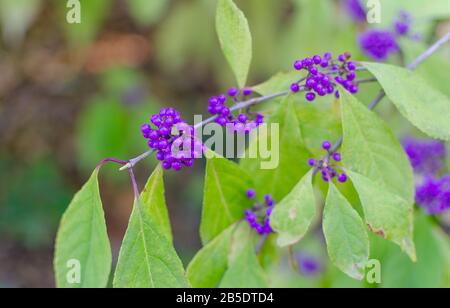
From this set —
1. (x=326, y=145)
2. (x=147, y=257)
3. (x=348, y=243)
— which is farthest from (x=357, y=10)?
(x=147, y=257)

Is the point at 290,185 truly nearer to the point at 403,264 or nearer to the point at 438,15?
the point at 403,264

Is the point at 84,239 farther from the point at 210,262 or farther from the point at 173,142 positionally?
the point at 210,262

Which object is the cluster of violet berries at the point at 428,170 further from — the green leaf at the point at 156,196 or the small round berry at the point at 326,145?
the green leaf at the point at 156,196

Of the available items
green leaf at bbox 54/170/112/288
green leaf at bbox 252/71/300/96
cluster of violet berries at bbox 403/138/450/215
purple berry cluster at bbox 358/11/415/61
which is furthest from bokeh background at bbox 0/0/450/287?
green leaf at bbox 54/170/112/288

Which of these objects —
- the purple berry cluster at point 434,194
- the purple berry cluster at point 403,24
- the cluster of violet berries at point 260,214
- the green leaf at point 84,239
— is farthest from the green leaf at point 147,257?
the purple berry cluster at point 403,24

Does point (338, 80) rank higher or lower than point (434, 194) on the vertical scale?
higher

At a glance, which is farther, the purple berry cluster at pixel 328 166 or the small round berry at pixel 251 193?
the small round berry at pixel 251 193

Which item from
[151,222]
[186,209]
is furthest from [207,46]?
[151,222]
